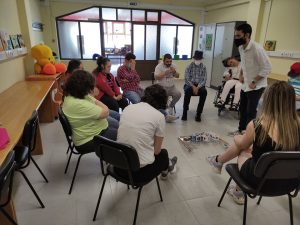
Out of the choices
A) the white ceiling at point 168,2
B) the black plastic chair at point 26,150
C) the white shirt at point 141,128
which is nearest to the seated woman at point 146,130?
the white shirt at point 141,128

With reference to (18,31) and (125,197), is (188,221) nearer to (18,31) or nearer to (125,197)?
(125,197)

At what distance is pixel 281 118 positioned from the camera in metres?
1.35

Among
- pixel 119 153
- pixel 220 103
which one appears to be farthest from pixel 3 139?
Answer: pixel 220 103

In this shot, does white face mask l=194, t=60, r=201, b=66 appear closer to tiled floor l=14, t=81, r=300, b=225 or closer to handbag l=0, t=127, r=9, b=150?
tiled floor l=14, t=81, r=300, b=225

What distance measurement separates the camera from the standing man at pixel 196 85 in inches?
158

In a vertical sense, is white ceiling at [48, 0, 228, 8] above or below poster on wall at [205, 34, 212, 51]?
above

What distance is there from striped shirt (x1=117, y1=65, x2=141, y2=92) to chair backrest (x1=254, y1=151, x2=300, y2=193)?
2.70 m

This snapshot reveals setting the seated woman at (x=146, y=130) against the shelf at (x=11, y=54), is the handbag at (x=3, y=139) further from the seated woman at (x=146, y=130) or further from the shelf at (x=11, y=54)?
the shelf at (x=11, y=54)

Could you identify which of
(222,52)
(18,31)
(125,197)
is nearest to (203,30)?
(222,52)

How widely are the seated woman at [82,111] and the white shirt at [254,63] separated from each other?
6.91 ft

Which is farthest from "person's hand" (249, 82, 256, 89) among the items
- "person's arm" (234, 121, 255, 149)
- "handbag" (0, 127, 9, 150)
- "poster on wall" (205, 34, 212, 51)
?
"poster on wall" (205, 34, 212, 51)

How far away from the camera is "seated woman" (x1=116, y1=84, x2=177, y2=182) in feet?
4.95

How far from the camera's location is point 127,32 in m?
7.54

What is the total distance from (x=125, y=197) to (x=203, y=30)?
6.42 m
